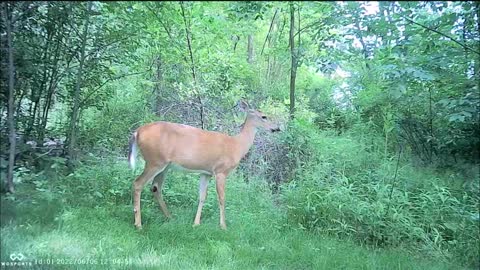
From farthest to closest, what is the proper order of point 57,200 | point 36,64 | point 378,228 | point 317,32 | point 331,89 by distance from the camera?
1. point 331,89
2. point 317,32
3. point 378,228
4. point 36,64
5. point 57,200

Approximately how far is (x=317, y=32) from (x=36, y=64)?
3.68 meters

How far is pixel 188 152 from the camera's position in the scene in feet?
16.6

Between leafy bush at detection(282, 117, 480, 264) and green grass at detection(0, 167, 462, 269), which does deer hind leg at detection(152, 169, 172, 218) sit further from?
leafy bush at detection(282, 117, 480, 264)

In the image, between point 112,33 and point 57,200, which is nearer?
point 57,200

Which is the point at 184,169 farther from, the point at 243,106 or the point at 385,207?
the point at 385,207

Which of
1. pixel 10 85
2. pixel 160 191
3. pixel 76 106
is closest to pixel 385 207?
pixel 160 191

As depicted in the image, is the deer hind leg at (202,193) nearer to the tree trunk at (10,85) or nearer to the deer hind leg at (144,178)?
the deer hind leg at (144,178)

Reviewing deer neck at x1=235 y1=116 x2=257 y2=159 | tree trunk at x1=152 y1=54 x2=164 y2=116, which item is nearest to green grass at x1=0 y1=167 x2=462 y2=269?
deer neck at x1=235 y1=116 x2=257 y2=159

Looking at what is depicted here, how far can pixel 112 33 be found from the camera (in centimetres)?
362

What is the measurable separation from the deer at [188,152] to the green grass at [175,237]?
163 millimetres

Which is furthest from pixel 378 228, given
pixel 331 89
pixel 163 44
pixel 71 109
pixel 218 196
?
pixel 331 89

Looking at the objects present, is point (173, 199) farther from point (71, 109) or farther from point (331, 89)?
point (331, 89)

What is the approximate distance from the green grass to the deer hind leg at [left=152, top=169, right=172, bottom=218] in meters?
0.07

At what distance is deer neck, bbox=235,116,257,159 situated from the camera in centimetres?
556
